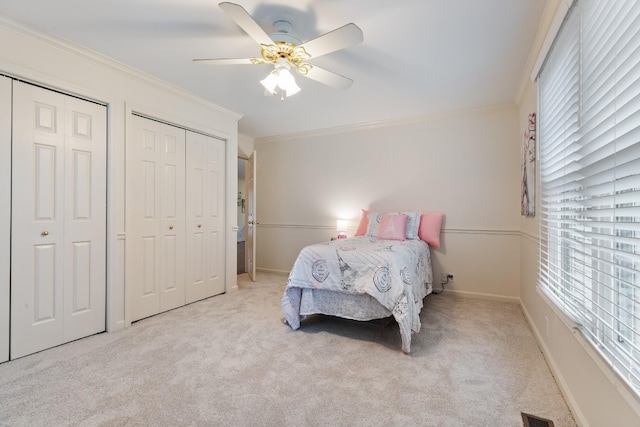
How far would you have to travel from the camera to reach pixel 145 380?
6.01 feet

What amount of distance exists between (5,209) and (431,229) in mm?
3942

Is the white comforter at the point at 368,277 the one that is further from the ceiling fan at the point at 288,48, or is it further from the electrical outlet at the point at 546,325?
the ceiling fan at the point at 288,48

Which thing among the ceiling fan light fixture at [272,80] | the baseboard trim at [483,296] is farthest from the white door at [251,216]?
the baseboard trim at [483,296]

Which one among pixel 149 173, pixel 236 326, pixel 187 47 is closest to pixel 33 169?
pixel 149 173

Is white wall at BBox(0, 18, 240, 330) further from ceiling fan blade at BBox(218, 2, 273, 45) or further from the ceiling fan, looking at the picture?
ceiling fan blade at BBox(218, 2, 273, 45)

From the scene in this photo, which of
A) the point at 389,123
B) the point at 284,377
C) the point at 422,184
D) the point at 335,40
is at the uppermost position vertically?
the point at 389,123

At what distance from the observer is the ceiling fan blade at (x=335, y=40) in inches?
66.9

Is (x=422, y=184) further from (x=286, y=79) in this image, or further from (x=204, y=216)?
(x=204, y=216)

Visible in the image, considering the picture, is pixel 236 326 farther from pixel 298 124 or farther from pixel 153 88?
pixel 298 124

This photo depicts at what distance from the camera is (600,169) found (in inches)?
48.8

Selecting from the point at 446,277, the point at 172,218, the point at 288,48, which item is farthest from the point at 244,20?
the point at 446,277

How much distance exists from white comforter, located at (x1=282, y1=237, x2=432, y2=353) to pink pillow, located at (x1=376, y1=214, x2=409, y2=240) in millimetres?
592

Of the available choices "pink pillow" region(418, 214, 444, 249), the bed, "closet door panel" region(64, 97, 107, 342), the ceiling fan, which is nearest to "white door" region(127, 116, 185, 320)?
"closet door panel" region(64, 97, 107, 342)

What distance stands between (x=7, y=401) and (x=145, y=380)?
666 millimetres
